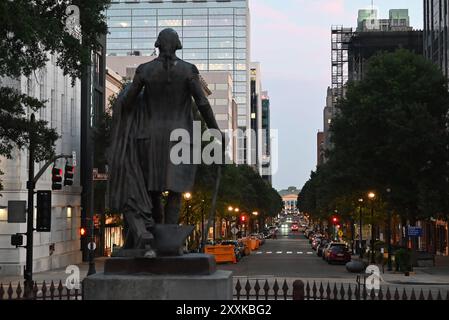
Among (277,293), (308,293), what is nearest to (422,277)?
(277,293)

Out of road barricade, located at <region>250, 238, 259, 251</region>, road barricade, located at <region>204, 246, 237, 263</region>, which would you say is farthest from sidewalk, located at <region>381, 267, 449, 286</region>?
road barricade, located at <region>250, 238, 259, 251</region>

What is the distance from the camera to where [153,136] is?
11398 mm

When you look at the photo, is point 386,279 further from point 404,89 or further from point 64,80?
Answer: point 64,80

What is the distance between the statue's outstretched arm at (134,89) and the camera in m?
11.4

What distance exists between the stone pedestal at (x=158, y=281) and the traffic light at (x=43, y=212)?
14.0m

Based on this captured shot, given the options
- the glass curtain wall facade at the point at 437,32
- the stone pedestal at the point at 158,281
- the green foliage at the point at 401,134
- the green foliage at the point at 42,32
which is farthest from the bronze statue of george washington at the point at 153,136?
the glass curtain wall facade at the point at 437,32

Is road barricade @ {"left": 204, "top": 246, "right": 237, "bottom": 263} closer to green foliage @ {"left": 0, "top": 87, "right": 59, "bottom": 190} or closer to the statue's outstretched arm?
green foliage @ {"left": 0, "top": 87, "right": 59, "bottom": 190}

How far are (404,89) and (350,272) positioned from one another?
13.0 meters

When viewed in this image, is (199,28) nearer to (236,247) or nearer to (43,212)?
(236,247)

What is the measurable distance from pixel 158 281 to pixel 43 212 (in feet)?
48.6

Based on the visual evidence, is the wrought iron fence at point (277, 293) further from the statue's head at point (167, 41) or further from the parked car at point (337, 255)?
the parked car at point (337, 255)

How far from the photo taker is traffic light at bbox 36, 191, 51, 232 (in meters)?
24.1

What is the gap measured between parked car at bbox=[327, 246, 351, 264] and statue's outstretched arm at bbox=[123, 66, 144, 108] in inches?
1771

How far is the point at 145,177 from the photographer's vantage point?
1141cm
